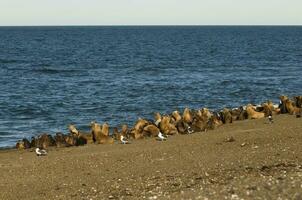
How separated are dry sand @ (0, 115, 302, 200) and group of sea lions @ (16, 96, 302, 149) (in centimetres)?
78

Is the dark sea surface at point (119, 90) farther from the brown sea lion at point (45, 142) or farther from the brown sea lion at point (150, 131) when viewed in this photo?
the brown sea lion at point (150, 131)

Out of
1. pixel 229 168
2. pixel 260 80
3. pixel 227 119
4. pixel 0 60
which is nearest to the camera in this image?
pixel 229 168

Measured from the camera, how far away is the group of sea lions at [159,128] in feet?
67.7

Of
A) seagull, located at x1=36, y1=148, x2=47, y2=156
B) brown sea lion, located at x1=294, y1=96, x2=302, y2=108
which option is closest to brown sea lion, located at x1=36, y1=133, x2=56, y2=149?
seagull, located at x1=36, y1=148, x2=47, y2=156

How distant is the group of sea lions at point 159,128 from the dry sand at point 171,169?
0.78 metres

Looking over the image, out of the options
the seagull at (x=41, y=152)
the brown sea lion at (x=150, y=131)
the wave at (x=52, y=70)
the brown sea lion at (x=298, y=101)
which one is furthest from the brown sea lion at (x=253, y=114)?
the wave at (x=52, y=70)

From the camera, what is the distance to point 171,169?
14.9 m

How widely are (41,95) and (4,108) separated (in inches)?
223

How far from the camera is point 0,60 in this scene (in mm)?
73188

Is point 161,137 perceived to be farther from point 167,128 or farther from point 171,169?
point 171,169

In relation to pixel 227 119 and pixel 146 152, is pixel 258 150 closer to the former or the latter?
pixel 146 152

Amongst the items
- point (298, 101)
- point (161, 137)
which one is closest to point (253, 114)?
point (298, 101)

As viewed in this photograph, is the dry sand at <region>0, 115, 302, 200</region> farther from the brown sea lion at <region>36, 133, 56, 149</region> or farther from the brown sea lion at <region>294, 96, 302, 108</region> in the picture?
the brown sea lion at <region>294, 96, 302, 108</region>

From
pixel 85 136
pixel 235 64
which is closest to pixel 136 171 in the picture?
pixel 85 136
